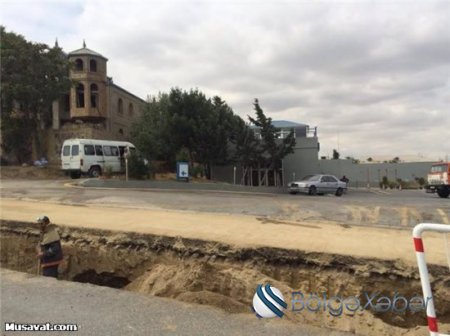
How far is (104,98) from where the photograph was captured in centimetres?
3862

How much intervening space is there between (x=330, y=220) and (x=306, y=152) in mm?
24727

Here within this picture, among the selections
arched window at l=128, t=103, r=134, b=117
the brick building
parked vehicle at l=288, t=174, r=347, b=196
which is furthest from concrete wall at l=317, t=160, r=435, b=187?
arched window at l=128, t=103, r=134, b=117

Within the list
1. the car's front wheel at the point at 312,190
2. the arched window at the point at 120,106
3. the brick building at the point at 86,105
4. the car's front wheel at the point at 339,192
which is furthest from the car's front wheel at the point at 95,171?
the arched window at the point at 120,106

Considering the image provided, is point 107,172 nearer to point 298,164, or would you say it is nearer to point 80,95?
point 80,95

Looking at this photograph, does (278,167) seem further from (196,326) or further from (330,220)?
(196,326)

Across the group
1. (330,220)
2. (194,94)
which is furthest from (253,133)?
(330,220)

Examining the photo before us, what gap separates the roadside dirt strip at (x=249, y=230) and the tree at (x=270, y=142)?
21.0 meters

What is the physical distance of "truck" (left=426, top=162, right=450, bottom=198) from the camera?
2383cm

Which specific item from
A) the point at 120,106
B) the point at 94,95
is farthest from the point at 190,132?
the point at 120,106

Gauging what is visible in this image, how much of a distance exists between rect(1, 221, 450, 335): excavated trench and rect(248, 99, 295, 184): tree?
2445 centimetres

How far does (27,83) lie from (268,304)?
92.5ft

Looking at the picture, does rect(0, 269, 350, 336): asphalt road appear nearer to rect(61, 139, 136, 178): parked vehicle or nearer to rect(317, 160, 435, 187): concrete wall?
rect(61, 139, 136, 178): parked vehicle

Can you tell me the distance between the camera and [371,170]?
40.1 metres

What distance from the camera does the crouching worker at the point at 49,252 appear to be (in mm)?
7863
